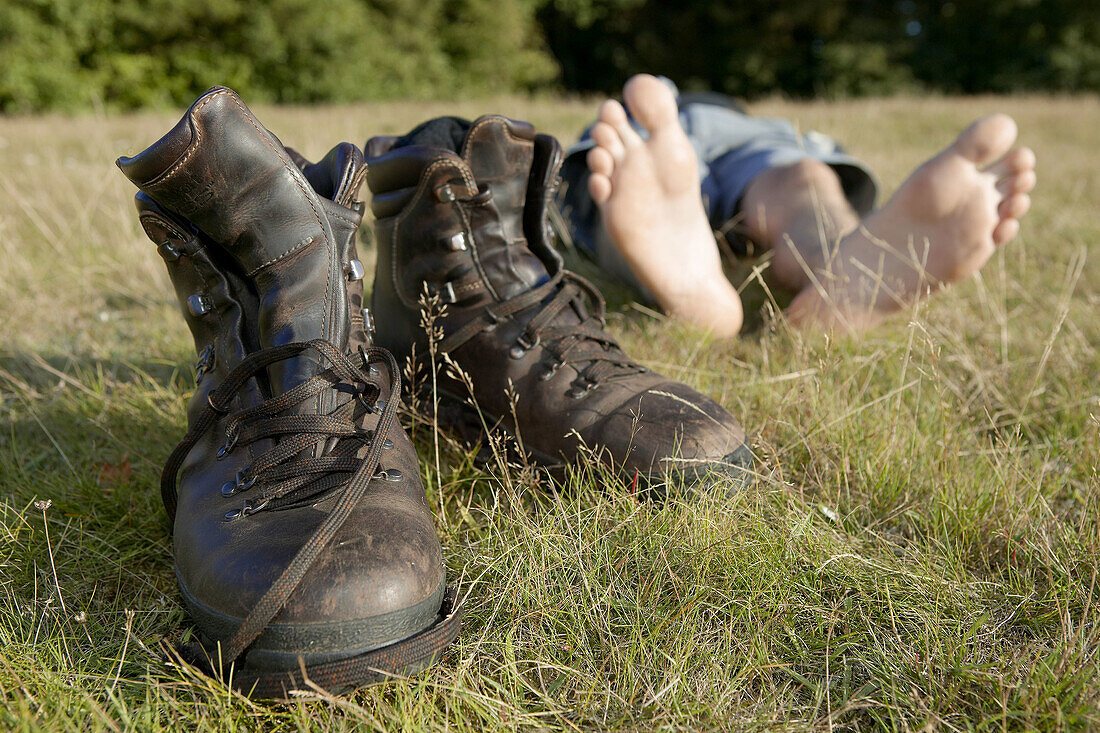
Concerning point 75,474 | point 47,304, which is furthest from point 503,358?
point 47,304

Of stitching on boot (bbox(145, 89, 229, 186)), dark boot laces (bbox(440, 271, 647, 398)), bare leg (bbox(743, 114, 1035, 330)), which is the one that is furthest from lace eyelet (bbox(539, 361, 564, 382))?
bare leg (bbox(743, 114, 1035, 330))

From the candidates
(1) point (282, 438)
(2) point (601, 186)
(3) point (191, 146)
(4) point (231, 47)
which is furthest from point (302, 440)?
(4) point (231, 47)

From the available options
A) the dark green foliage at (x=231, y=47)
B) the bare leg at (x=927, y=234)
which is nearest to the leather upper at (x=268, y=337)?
the bare leg at (x=927, y=234)

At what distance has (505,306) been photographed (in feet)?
4.92

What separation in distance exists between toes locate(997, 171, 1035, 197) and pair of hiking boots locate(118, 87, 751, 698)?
3.94ft

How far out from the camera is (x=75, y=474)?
4.73 ft

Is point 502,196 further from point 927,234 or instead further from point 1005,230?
point 1005,230

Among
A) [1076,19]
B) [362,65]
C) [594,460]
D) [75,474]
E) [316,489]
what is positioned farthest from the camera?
[1076,19]

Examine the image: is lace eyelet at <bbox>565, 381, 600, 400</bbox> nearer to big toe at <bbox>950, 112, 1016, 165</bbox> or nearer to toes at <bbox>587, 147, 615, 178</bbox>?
toes at <bbox>587, 147, 615, 178</bbox>

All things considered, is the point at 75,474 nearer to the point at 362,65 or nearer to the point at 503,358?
the point at 503,358

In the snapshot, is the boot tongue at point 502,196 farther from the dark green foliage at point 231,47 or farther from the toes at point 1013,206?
the dark green foliage at point 231,47

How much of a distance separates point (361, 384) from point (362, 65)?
17.5 meters

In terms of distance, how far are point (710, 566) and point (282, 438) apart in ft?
2.17

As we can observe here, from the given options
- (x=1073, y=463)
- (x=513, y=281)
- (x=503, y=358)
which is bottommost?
(x=1073, y=463)
